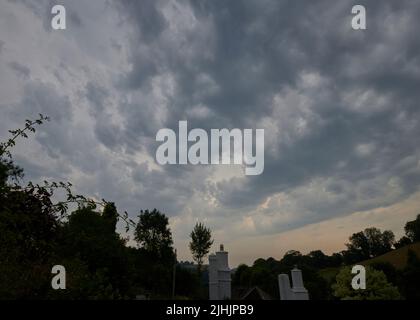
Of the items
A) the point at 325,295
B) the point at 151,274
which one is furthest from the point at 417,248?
the point at 151,274

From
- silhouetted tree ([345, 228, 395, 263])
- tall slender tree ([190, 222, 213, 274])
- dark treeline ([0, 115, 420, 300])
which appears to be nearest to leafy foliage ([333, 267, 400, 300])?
dark treeline ([0, 115, 420, 300])

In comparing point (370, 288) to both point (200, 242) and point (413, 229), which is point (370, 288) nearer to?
point (200, 242)

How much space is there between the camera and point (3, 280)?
480cm

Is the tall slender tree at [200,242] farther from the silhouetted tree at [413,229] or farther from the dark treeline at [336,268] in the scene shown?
the silhouetted tree at [413,229]

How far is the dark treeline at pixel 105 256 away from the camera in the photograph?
14.2 feet

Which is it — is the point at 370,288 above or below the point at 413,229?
below

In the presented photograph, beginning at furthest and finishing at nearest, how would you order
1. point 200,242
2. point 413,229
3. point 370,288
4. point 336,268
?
point 413,229
point 336,268
point 200,242
point 370,288

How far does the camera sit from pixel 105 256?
3372 centimetres

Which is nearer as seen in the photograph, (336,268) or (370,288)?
(370,288)

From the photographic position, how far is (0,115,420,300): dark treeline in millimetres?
4324

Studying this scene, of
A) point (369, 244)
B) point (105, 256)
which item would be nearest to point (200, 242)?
point (105, 256)

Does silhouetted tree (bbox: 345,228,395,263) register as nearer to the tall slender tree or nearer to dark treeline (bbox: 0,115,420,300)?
dark treeline (bbox: 0,115,420,300)

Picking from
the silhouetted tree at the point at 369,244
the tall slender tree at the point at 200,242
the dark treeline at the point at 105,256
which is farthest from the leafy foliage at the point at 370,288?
the silhouetted tree at the point at 369,244
